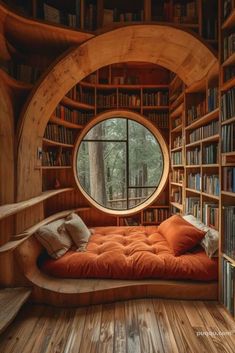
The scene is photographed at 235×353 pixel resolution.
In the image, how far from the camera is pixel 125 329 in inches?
68.4

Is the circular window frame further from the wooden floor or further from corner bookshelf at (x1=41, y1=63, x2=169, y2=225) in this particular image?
the wooden floor

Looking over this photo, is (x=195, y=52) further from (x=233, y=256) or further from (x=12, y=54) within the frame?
(x=233, y=256)

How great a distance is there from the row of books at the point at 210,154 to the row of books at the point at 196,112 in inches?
17.9

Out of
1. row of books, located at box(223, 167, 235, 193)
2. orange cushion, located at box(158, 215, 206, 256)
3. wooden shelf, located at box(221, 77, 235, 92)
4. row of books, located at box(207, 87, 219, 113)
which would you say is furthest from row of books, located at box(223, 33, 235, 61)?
orange cushion, located at box(158, 215, 206, 256)

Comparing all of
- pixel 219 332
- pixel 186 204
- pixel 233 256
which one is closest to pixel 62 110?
pixel 186 204

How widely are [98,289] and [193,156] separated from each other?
6.49 ft

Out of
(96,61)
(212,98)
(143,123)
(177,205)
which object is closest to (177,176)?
(177,205)

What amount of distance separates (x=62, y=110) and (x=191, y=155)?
2.01 meters

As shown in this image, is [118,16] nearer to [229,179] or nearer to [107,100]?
[107,100]

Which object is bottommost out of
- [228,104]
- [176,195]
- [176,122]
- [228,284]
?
[228,284]

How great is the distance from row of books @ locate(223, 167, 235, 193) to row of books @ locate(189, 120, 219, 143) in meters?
0.47

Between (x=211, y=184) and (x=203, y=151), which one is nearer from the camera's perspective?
(x=211, y=184)

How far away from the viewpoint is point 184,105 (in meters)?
3.10

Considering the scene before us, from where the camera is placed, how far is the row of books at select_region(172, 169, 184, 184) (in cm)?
343
